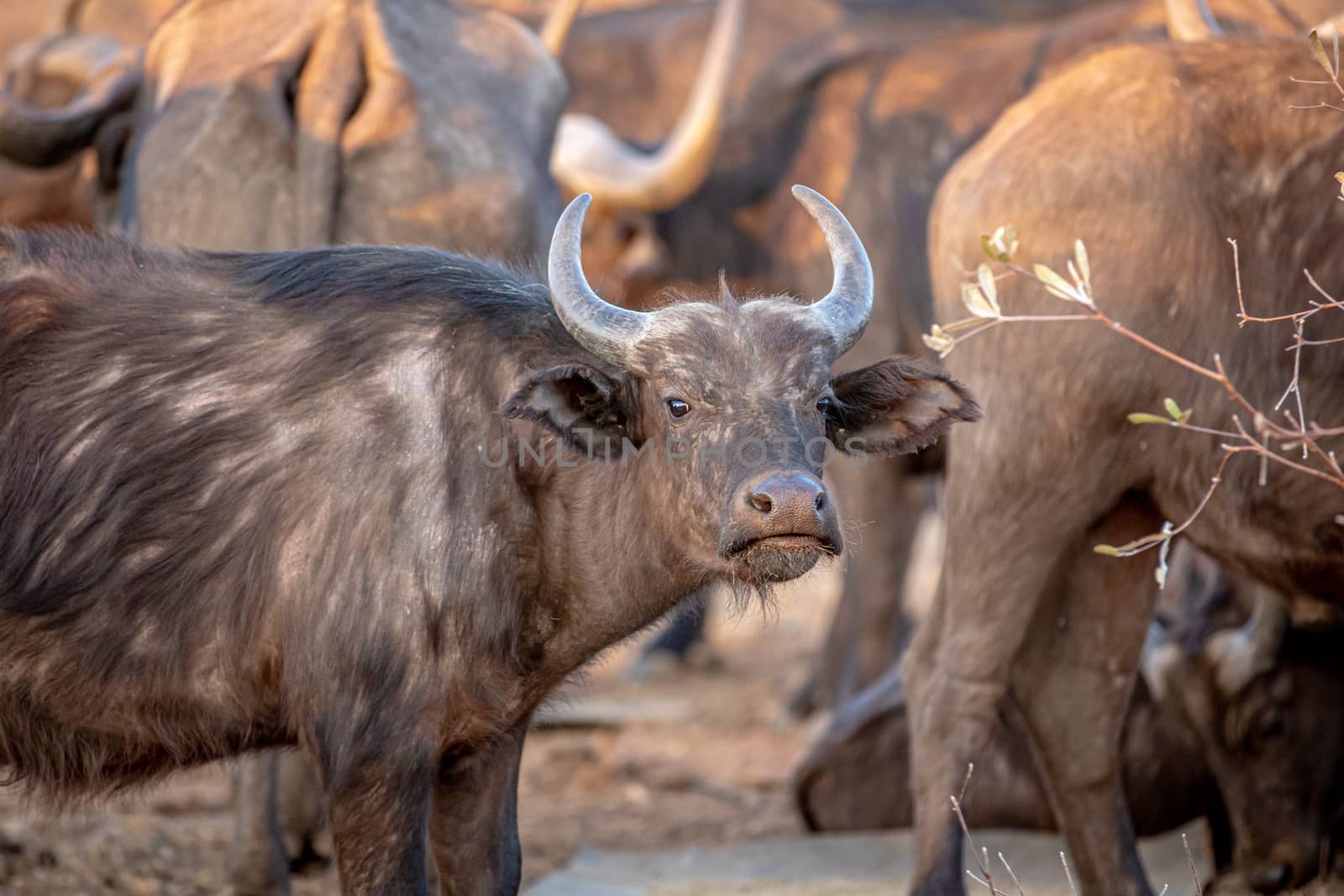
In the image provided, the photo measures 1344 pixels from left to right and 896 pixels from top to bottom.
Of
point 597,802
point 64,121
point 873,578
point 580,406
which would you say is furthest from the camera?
point 873,578

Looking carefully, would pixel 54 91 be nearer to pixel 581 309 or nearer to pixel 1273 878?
pixel 581 309

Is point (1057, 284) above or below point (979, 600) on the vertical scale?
above

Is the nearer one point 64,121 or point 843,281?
point 843,281

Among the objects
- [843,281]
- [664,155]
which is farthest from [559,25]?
[843,281]

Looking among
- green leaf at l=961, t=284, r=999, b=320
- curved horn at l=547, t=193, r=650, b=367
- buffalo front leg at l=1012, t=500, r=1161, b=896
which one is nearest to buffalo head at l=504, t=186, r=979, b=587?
curved horn at l=547, t=193, r=650, b=367

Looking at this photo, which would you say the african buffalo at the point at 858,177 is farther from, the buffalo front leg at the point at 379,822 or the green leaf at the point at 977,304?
the buffalo front leg at the point at 379,822

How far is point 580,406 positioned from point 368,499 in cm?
58

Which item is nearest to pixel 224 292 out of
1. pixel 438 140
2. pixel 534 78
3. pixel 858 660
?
pixel 438 140

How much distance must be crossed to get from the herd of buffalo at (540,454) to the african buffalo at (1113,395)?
14 mm

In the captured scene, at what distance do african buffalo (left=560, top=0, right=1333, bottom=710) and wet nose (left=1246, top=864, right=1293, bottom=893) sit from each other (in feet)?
11.0

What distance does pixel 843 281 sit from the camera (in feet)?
15.4

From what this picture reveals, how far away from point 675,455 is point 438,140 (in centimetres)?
227

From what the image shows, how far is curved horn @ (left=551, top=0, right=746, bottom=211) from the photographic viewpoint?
368 inches

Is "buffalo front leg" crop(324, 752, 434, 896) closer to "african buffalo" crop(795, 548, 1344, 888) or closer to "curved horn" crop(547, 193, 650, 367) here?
"curved horn" crop(547, 193, 650, 367)
